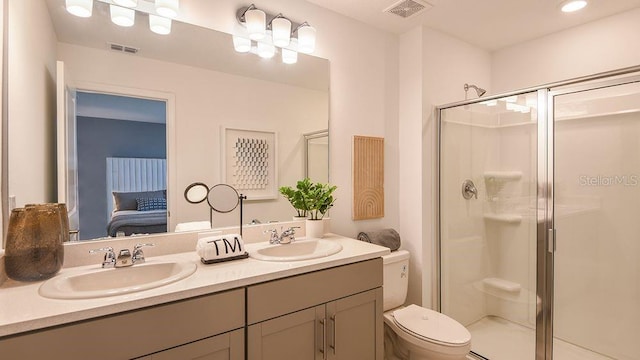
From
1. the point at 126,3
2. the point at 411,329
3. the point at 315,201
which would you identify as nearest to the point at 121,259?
the point at 315,201

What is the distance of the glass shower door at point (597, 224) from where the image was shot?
82.0 inches

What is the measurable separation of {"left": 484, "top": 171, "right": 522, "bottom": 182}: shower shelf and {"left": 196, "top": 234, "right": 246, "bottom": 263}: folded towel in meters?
2.03

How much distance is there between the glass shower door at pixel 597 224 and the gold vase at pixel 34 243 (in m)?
2.62

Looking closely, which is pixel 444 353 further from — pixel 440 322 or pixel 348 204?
pixel 348 204

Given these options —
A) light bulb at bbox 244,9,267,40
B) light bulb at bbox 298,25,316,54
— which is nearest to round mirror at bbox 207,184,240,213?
light bulb at bbox 244,9,267,40

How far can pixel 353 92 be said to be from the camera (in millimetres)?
2340

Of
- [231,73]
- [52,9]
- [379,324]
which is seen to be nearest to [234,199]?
[231,73]

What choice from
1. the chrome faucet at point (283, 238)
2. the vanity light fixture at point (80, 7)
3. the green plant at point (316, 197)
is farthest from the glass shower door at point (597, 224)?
the vanity light fixture at point (80, 7)

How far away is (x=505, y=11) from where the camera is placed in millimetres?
2236

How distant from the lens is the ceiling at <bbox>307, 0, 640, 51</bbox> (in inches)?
83.7

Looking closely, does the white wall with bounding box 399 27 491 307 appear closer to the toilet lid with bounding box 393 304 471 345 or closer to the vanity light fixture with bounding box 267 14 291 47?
the toilet lid with bounding box 393 304 471 345

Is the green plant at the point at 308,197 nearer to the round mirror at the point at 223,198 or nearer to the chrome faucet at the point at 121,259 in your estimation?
the round mirror at the point at 223,198

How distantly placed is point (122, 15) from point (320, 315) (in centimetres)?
168

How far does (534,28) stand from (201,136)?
2.63 metres
